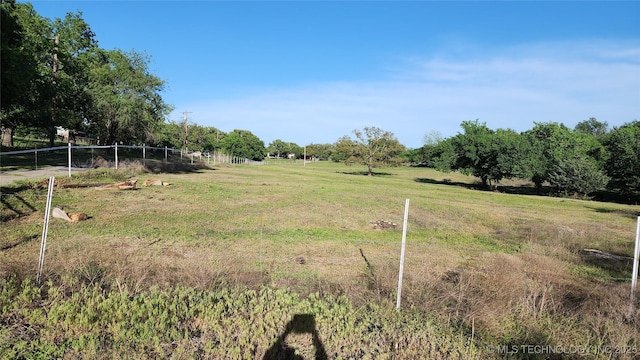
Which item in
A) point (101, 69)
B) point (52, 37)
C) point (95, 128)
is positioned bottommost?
point (95, 128)

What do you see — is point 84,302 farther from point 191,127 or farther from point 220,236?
point 191,127

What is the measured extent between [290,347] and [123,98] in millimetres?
31842

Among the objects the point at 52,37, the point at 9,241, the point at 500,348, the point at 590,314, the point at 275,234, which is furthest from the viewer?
the point at 52,37

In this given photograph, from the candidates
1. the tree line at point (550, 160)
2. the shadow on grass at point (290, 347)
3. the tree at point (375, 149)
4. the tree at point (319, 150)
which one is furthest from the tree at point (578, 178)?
the tree at point (319, 150)

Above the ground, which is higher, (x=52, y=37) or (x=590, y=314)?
(x=52, y=37)

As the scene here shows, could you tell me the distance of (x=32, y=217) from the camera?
9.69 m

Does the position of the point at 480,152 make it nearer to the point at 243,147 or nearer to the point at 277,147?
the point at 243,147

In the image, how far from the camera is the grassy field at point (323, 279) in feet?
13.0

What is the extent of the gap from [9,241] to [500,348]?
9.70 meters

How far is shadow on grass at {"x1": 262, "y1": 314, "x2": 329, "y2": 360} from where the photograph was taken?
12.3 ft

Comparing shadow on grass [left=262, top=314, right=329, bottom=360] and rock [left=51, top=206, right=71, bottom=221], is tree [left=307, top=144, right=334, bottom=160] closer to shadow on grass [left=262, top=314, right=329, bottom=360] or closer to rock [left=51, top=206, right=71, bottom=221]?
rock [left=51, top=206, right=71, bottom=221]

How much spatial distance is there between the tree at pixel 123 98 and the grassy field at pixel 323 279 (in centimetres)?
1865

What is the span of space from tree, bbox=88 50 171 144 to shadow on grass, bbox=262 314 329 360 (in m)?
30.2

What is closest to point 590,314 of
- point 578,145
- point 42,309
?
point 42,309
